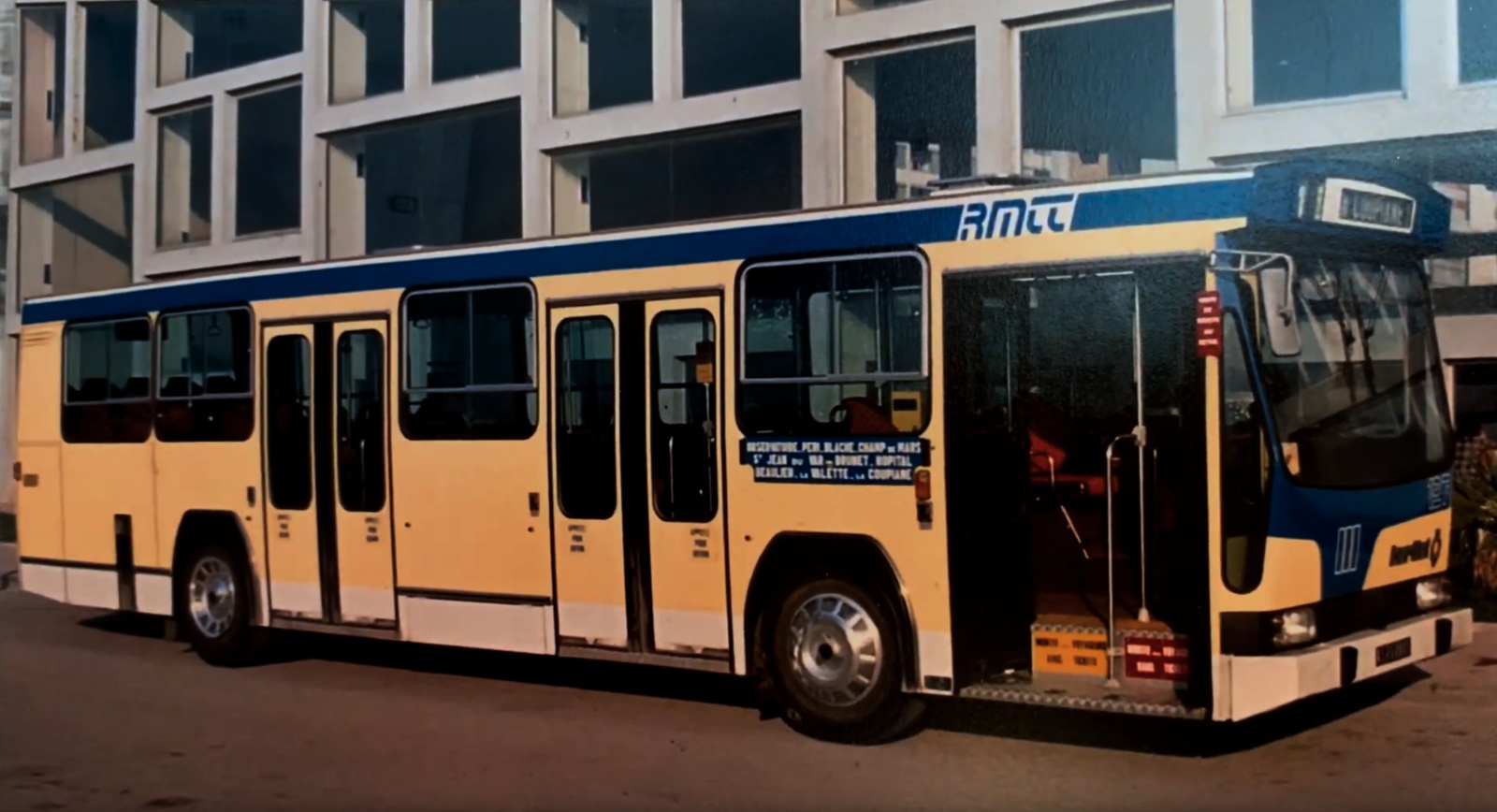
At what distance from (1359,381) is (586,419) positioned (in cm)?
444

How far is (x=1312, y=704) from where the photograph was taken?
9875 mm

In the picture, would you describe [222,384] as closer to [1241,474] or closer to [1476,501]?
Answer: [1241,474]

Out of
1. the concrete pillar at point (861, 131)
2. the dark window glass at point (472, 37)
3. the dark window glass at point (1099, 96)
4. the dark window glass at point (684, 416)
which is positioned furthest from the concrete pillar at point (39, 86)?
the dark window glass at point (684, 416)

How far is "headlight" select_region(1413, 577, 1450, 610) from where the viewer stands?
9070 millimetres

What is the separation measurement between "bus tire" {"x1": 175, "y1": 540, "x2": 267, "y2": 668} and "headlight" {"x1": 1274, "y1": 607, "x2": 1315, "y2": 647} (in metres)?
7.57

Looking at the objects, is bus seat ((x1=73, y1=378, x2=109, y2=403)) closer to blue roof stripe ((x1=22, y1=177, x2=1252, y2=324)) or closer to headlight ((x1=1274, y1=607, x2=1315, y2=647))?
blue roof stripe ((x1=22, y1=177, x2=1252, y2=324))

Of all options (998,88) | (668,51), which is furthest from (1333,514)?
(668,51)

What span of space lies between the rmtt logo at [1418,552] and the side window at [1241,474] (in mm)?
1259

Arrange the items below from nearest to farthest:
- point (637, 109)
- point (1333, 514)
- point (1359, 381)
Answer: point (1333, 514) < point (1359, 381) < point (637, 109)

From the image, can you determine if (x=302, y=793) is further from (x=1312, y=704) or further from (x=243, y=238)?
(x=243, y=238)

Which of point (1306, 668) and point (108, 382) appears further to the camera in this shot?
point (108, 382)

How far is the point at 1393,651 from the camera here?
8.51 metres

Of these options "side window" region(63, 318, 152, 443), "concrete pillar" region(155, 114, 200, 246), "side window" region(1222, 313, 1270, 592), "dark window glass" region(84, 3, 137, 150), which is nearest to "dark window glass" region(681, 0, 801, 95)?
"side window" region(63, 318, 152, 443)

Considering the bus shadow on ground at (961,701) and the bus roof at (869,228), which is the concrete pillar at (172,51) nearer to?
the bus shadow on ground at (961,701)
